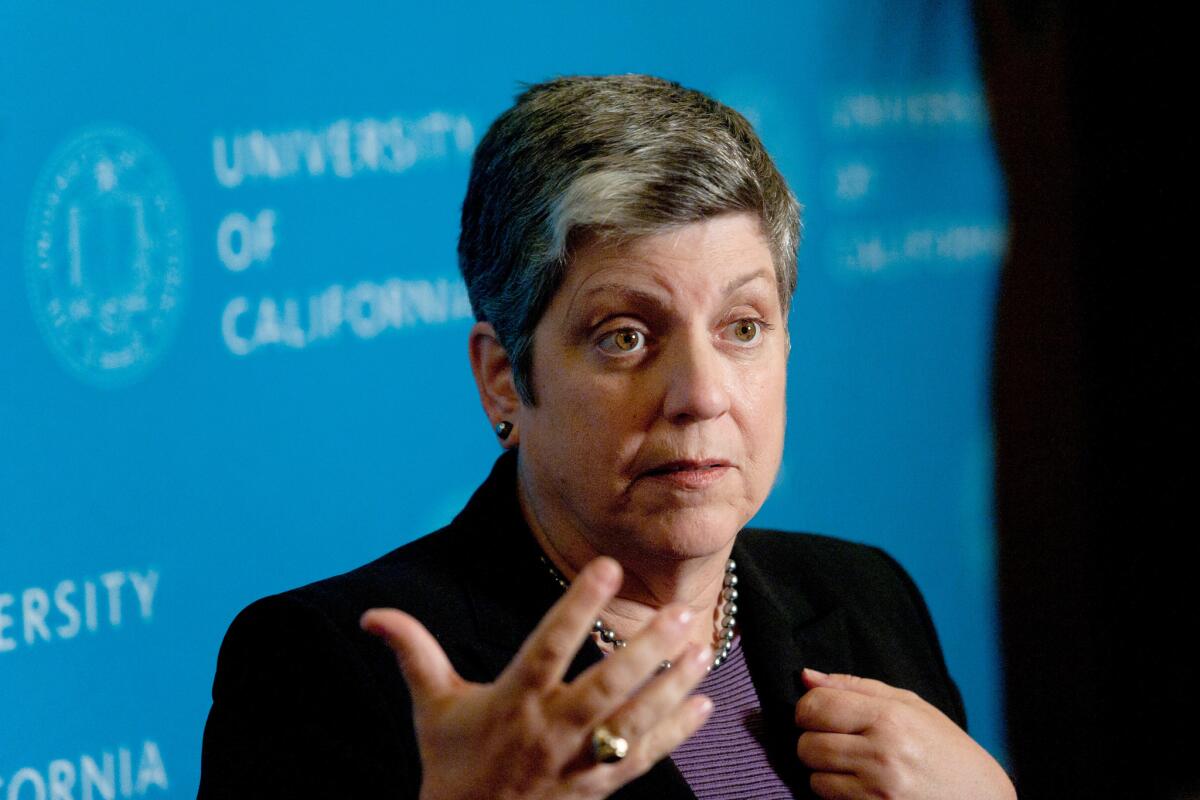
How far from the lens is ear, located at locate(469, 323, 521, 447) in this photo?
1671 millimetres

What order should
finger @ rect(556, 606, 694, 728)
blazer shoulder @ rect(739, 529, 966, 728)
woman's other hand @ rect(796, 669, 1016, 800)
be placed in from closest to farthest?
finger @ rect(556, 606, 694, 728)
woman's other hand @ rect(796, 669, 1016, 800)
blazer shoulder @ rect(739, 529, 966, 728)

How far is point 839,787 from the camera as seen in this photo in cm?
157

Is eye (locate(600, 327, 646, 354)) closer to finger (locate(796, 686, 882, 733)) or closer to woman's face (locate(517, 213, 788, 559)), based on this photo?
woman's face (locate(517, 213, 788, 559))

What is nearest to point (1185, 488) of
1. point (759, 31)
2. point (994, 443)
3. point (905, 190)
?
point (994, 443)

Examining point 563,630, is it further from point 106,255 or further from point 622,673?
point 106,255

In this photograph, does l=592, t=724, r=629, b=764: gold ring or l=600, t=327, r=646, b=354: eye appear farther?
l=600, t=327, r=646, b=354: eye

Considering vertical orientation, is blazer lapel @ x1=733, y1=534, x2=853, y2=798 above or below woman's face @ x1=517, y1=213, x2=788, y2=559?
below

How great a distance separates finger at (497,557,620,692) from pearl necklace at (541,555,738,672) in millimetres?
477

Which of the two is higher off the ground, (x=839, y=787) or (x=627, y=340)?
(x=627, y=340)

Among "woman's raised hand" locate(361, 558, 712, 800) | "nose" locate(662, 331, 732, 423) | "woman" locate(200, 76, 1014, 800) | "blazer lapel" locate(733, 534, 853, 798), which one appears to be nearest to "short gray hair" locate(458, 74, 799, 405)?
"woman" locate(200, 76, 1014, 800)

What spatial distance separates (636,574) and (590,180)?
45cm

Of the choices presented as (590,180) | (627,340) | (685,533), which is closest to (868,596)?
(685,533)

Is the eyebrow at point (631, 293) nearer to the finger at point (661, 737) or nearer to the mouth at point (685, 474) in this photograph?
the mouth at point (685, 474)

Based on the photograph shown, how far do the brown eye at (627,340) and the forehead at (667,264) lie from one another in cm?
5
